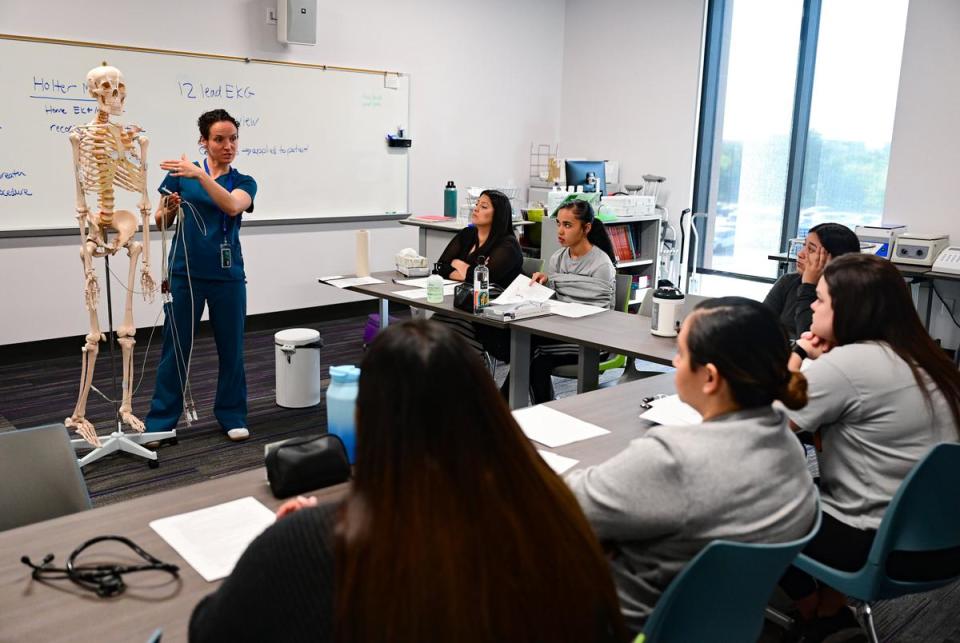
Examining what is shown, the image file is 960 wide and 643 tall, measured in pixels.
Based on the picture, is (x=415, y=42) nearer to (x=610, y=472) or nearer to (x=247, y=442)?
(x=247, y=442)

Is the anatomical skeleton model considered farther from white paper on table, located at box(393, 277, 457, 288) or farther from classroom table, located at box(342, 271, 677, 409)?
white paper on table, located at box(393, 277, 457, 288)

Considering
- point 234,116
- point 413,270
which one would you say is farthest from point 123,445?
point 234,116

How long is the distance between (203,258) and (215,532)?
227 cm

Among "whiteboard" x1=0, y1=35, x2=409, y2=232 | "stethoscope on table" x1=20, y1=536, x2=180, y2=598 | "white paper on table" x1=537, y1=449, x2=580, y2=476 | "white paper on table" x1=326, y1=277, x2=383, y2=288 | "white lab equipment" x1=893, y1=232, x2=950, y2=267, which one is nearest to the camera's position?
"stethoscope on table" x1=20, y1=536, x2=180, y2=598

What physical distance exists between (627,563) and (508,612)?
56 centimetres

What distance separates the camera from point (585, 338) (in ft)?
10.9

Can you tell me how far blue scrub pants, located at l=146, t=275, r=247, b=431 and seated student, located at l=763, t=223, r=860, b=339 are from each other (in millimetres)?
2347

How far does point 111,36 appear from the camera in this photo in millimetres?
5094

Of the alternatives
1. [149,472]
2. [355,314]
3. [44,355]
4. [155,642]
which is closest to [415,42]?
[355,314]

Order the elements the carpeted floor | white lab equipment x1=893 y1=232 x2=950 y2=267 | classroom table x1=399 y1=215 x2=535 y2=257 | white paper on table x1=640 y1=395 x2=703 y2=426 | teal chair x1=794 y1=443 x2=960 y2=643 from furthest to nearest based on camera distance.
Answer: classroom table x1=399 y1=215 x2=535 y2=257
white lab equipment x1=893 y1=232 x2=950 y2=267
the carpeted floor
white paper on table x1=640 y1=395 x2=703 y2=426
teal chair x1=794 y1=443 x2=960 y2=643

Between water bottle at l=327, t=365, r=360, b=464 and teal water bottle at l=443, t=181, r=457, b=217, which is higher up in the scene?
teal water bottle at l=443, t=181, r=457, b=217

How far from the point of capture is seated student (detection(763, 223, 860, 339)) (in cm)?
328

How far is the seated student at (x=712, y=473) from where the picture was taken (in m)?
1.38

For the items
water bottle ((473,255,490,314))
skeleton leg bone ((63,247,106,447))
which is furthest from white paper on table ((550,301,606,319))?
skeleton leg bone ((63,247,106,447))
